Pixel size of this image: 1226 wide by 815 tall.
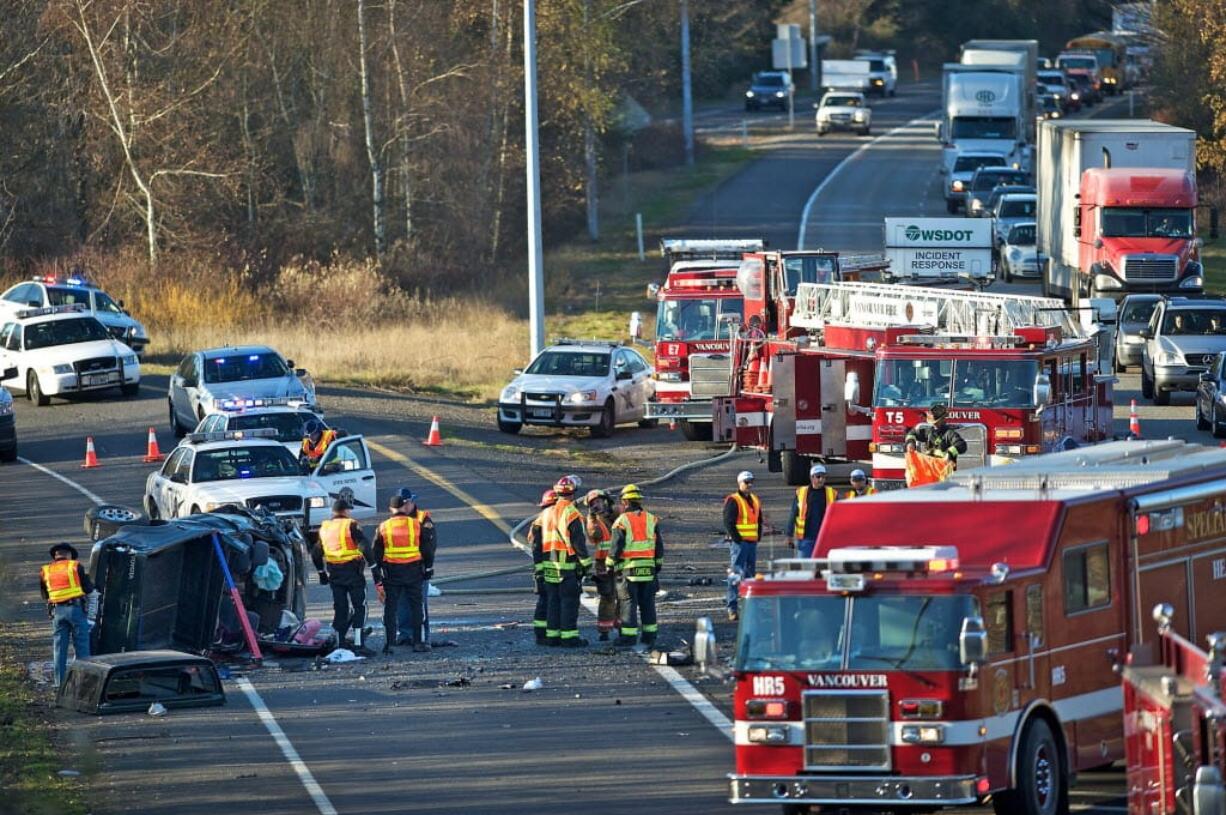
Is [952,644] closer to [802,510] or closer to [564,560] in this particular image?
[564,560]

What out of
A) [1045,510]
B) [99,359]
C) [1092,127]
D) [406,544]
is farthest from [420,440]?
[1045,510]

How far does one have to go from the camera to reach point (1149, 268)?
43156mm

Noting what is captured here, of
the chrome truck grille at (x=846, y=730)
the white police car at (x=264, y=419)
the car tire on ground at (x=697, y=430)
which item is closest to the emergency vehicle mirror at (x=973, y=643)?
the chrome truck grille at (x=846, y=730)

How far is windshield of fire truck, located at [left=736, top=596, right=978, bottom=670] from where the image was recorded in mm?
12914

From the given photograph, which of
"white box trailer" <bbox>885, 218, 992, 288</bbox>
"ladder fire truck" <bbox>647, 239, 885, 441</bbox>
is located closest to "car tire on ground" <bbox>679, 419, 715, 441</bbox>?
"ladder fire truck" <bbox>647, 239, 885, 441</bbox>

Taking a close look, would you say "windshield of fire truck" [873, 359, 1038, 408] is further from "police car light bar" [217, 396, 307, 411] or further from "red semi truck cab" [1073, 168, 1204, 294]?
"red semi truck cab" [1073, 168, 1204, 294]

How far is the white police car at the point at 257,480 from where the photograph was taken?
84.4ft

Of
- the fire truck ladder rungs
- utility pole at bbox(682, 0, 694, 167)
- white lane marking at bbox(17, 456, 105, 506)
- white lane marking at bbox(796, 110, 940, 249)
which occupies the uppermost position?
utility pole at bbox(682, 0, 694, 167)

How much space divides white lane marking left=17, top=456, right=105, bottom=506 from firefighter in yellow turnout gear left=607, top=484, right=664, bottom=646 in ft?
37.6

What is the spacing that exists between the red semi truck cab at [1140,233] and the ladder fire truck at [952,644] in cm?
2958

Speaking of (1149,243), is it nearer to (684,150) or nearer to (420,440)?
(420,440)

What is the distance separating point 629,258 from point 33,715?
43361mm

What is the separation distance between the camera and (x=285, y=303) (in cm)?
5100

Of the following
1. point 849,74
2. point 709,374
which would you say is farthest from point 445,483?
point 849,74
